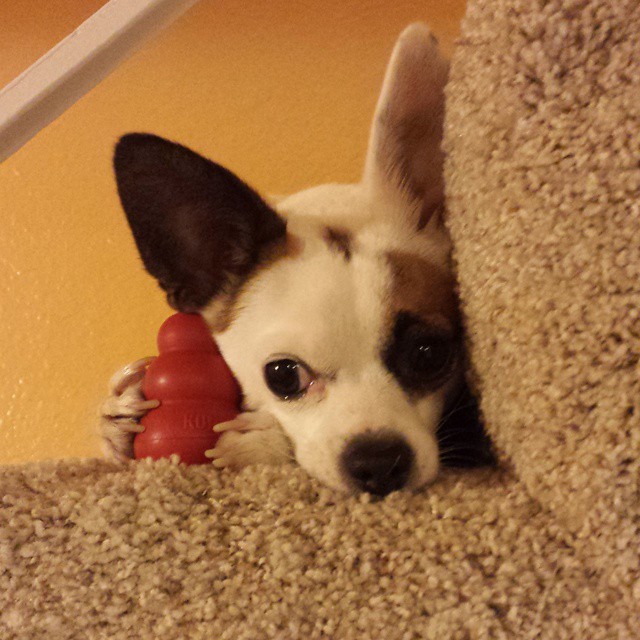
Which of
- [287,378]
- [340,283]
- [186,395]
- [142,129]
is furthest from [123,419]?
[142,129]

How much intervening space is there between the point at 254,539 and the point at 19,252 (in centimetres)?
140

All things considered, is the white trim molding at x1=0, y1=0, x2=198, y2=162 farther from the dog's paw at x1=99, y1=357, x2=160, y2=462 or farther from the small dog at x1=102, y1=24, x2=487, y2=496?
the dog's paw at x1=99, y1=357, x2=160, y2=462

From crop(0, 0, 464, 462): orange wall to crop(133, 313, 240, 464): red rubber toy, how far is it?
788 millimetres

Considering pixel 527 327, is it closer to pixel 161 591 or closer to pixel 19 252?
pixel 161 591

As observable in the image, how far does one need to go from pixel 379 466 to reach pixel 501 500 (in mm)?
203

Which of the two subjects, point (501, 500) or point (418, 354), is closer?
point (501, 500)

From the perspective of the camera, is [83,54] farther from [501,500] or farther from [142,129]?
[142,129]

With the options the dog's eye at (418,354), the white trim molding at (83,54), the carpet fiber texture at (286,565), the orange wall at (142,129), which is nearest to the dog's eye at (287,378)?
the dog's eye at (418,354)

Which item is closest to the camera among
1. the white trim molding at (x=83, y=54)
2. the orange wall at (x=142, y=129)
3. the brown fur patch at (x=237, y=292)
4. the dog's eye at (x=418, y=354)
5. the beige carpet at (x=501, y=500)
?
the beige carpet at (x=501, y=500)

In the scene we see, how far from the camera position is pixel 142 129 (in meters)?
1.73

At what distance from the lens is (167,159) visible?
33.5 inches

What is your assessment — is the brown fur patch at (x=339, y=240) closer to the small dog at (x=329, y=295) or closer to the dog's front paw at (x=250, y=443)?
the small dog at (x=329, y=295)

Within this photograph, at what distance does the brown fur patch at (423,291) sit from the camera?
2.80 feet

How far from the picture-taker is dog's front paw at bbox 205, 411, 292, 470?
77 cm
